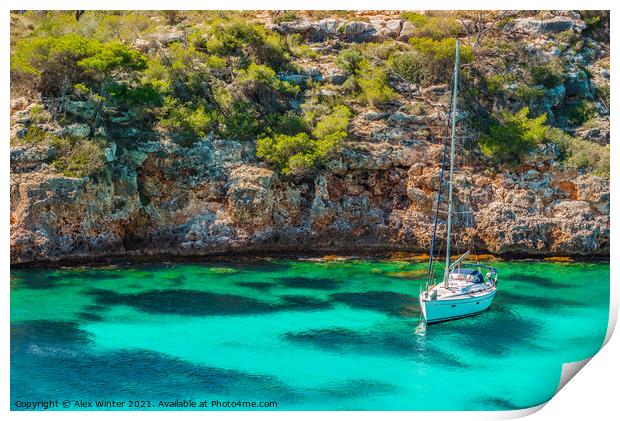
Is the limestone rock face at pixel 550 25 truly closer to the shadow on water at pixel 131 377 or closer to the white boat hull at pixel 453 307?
the white boat hull at pixel 453 307

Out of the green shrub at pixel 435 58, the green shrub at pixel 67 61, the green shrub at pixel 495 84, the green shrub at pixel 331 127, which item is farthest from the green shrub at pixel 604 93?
the green shrub at pixel 67 61

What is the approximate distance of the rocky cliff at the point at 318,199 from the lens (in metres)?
19.6

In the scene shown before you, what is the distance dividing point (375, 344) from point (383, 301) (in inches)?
102

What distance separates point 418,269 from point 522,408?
7292 millimetres

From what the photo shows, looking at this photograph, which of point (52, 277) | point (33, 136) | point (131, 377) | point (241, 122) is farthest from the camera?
point (241, 122)

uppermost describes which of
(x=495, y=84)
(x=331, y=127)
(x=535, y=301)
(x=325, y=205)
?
(x=495, y=84)

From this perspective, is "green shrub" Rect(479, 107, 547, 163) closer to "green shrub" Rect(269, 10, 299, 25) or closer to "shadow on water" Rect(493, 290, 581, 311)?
"shadow on water" Rect(493, 290, 581, 311)

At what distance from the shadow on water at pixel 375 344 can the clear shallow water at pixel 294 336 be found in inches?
1.7

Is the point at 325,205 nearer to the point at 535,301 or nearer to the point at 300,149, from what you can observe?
the point at 300,149

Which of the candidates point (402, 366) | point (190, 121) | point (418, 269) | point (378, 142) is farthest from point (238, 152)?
point (402, 366)

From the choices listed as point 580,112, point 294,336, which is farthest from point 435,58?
point 294,336

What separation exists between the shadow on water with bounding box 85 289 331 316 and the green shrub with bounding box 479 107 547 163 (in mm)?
8823

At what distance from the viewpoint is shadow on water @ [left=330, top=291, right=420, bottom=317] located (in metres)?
15.9

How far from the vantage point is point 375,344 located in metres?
13.9
